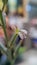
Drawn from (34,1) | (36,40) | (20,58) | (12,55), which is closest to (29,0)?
(34,1)

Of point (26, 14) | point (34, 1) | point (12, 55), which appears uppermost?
point (12, 55)

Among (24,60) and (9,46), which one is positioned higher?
(9,46)

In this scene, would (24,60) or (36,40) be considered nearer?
(24,60)

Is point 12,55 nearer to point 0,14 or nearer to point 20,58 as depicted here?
point 0,14

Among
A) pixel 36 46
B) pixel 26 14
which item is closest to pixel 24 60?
pixel 36 46

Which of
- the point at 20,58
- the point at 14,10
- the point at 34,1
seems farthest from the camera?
the point at 14,10

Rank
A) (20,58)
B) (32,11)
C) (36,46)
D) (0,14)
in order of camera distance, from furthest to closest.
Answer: (32,11)
(36,46)
(20,58)
(0,14)

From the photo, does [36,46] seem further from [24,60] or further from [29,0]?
[29,0]

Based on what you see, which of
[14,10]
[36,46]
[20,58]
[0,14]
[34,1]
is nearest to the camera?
[0,14]

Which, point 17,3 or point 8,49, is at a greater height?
point 8,49
